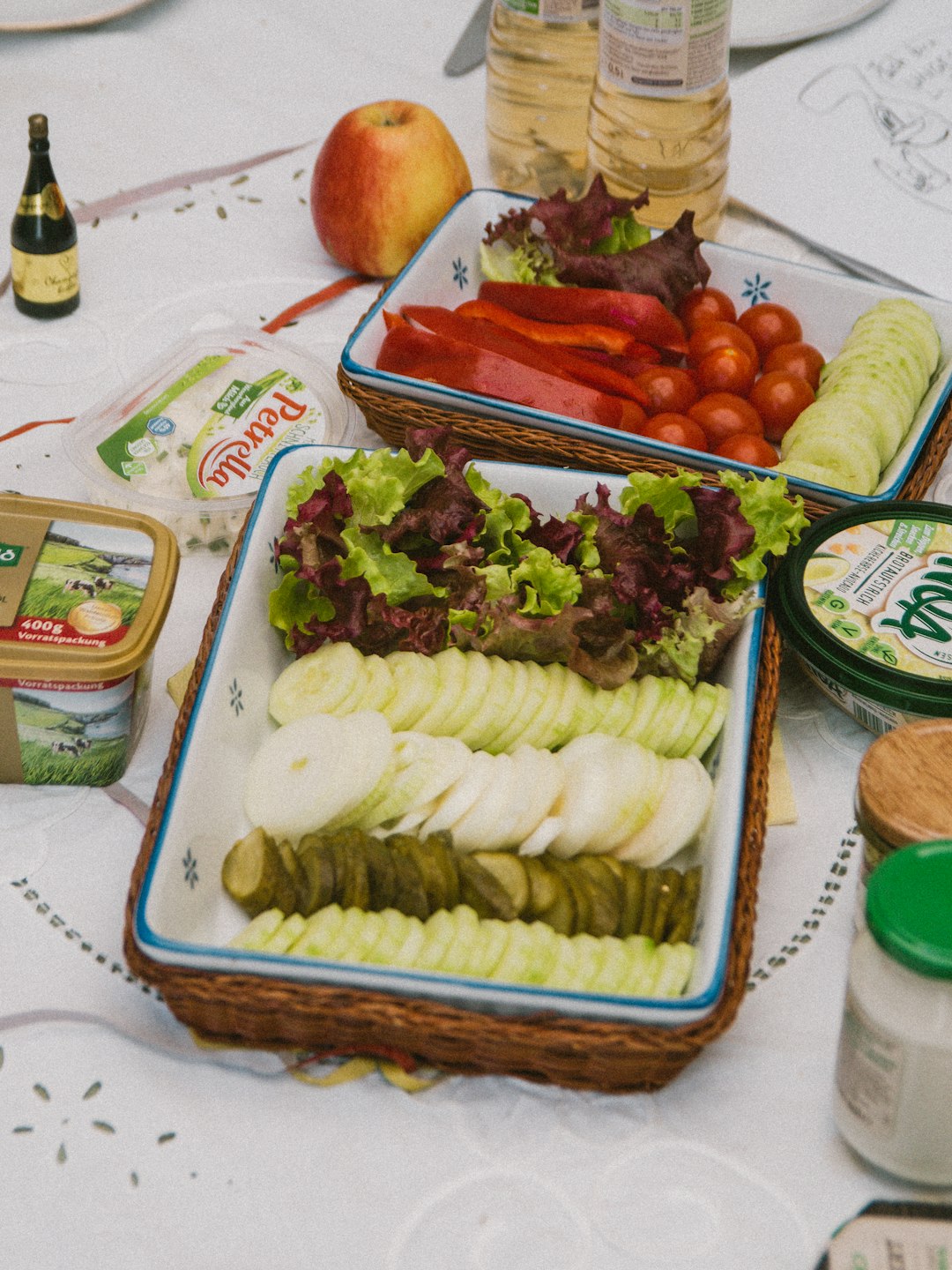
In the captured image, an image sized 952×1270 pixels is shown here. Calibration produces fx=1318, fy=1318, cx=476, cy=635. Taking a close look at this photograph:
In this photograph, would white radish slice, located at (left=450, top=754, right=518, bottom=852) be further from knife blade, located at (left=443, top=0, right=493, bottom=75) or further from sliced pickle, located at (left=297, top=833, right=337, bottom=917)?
knife blade, located at (left=443, top=0, right=493, bottom=75)

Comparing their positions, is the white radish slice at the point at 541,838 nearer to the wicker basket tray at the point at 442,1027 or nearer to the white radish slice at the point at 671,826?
the white radish slice at the point at 671,826

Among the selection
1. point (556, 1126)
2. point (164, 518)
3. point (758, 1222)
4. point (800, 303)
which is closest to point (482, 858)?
point (556, 1126)

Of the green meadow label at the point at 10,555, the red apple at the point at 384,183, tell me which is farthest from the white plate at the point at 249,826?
the red apple at the point at 384,183

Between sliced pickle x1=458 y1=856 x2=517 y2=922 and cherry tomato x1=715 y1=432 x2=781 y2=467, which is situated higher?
cherry tomato x1=715 y1=432 x2=781 y2=467

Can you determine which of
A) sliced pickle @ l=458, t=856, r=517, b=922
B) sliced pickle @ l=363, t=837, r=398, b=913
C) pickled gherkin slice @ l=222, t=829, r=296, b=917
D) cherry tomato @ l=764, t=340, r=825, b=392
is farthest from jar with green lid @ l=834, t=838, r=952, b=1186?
cherry tomato @ l=764, t=340, r=825, b=392

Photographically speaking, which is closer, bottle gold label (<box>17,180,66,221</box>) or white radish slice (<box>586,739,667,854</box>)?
white radish slice (<box>586,739,667,854</box>)

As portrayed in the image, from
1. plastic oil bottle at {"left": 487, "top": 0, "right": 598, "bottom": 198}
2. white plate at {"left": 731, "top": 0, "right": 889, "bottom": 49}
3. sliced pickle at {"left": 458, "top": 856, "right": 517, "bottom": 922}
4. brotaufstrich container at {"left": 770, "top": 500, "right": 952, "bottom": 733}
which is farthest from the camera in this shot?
white plate at {"left": 731, "top": 0, "right": 889, "bottom": 49}

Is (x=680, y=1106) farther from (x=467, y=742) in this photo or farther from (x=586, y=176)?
(x=586, y=176)

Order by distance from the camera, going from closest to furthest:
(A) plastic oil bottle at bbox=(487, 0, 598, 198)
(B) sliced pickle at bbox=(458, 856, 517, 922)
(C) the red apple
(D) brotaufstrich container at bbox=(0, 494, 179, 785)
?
1. (B) sliced pickle at bbox=(458, 856, 517, 922)
2. (D) brotaufstrich container at bbox=(0, 494, 179, 785)
3. (C) the red apple
4. (A) plastic oil bottle at bbox=(487, 0, 598, 198)

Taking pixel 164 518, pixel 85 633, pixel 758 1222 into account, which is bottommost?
pixel 758 1222

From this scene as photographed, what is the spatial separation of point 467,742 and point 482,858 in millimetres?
191

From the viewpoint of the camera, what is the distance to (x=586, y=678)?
4.76 ft

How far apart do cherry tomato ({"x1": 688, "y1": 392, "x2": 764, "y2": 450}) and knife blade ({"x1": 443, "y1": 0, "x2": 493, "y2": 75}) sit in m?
1.21

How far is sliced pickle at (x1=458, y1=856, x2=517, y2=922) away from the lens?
1206 mm
